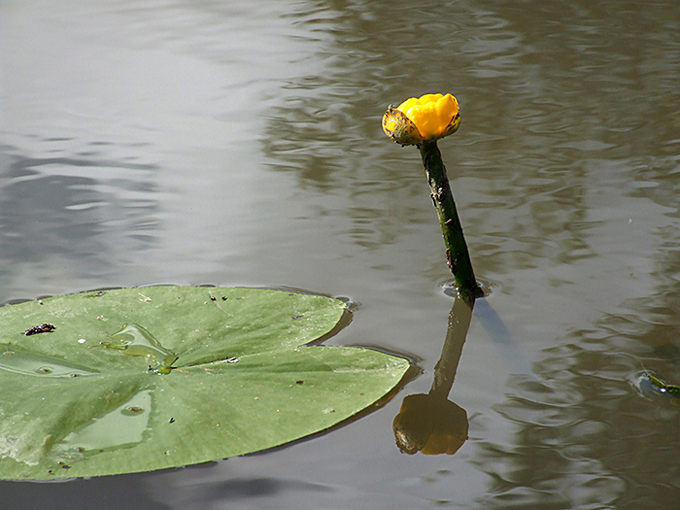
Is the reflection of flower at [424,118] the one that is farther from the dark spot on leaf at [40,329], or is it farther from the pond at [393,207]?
the dark spot on leaf at [40,329]

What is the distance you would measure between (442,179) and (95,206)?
109cm

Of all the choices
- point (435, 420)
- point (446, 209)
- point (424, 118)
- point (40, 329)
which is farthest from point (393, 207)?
point (40, 329)

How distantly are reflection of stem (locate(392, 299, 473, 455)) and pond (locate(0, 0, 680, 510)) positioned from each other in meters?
0.02

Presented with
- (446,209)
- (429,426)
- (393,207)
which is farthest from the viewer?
(393,207)

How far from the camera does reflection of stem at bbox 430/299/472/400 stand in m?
1.20

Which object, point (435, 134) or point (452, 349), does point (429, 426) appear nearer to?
point (452, 349)

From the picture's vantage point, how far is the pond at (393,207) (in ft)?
3.35

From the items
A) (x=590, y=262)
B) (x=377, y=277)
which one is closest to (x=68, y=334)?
(x=377, y=277)

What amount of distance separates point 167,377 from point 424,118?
0.62 meters

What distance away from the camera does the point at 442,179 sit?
127cm

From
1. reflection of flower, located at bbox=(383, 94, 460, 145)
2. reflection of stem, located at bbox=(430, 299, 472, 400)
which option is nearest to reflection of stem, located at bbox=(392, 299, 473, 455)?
reflection of stem, located at bbox=(430, 299, 472, 400)

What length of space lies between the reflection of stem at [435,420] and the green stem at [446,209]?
0.60ft

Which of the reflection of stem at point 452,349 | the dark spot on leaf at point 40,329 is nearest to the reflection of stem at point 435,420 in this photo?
the reflection of stem at point 452,349

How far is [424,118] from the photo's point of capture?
3.84ft
